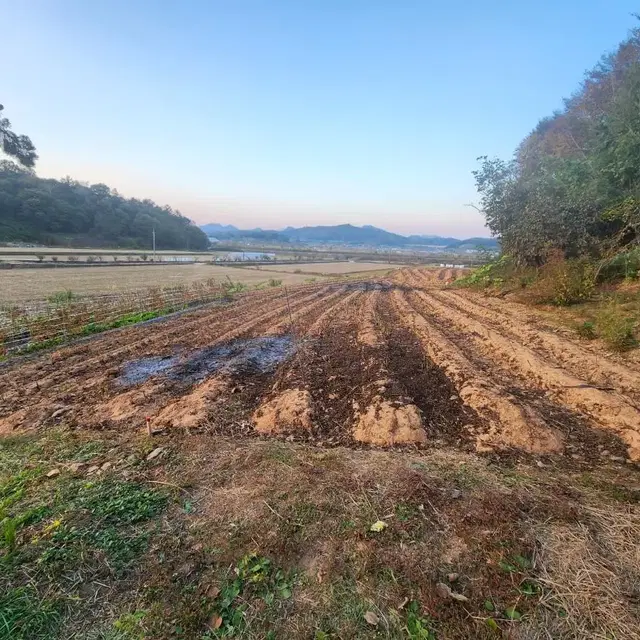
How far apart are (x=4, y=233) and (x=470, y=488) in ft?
238

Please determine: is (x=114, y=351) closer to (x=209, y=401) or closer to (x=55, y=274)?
(x=209, y=401)

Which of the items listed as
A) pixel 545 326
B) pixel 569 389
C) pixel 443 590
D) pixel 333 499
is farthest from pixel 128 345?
pixel 545 326

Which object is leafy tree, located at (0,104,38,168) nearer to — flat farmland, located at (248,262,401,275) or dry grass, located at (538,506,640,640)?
flat farmland, located at (248,262,401,275)

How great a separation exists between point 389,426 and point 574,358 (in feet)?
14.3

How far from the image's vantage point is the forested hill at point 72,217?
6006 cm

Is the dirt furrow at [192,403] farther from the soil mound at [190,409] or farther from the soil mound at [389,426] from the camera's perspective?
the soil mound at [389,426]

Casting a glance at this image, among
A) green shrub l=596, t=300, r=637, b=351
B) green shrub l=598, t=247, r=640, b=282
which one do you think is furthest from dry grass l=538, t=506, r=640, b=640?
green shrub l=598, t=247, r=640, b=282

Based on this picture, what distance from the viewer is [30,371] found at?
23.5ft

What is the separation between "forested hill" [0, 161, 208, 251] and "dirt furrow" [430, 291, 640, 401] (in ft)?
225

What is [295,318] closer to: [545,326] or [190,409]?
[545,326]

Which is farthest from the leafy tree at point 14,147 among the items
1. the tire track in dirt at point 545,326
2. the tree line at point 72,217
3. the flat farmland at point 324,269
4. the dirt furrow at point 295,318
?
the tire track in dirt at point 545,326

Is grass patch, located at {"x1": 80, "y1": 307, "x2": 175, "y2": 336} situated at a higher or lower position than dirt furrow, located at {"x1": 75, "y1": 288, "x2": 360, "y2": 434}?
lower

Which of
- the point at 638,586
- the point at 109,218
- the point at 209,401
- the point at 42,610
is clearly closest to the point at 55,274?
the point at 209,401

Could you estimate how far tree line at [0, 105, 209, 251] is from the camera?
60062mm
